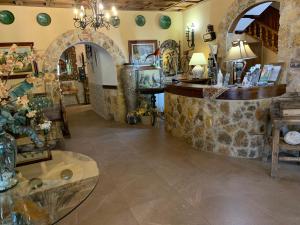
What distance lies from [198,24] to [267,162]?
3563 millimetres

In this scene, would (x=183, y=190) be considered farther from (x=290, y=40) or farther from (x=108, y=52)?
(x=108, y=52)

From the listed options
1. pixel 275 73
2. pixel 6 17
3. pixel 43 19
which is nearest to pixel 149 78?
pixel 43 19

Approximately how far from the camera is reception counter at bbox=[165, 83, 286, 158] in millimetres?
3309

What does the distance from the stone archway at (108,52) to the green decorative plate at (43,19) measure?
37 centimetres

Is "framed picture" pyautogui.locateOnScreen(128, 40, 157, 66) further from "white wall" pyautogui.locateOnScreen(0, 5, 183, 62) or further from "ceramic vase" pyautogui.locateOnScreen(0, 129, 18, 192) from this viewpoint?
"ceramic vase" pyautogui.locateOnScreen(0, 129, 18, 192)

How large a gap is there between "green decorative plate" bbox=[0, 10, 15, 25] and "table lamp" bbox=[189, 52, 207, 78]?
374cm

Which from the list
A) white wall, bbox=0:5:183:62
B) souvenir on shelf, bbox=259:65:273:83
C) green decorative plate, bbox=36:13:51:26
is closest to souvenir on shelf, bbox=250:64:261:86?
souvenir on shelf, bbox=259:65:273:83

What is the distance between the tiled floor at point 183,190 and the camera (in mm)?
2211

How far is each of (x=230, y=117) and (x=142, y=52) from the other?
331cm

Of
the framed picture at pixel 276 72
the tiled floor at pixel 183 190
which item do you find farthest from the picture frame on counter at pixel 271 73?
the tiled floor at pixel 183 190

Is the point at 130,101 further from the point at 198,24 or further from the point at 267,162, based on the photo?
the point at 267,162

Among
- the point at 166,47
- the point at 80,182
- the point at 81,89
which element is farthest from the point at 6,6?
the point at 81,89

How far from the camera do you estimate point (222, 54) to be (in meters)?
4.63

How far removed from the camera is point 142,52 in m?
5.99
